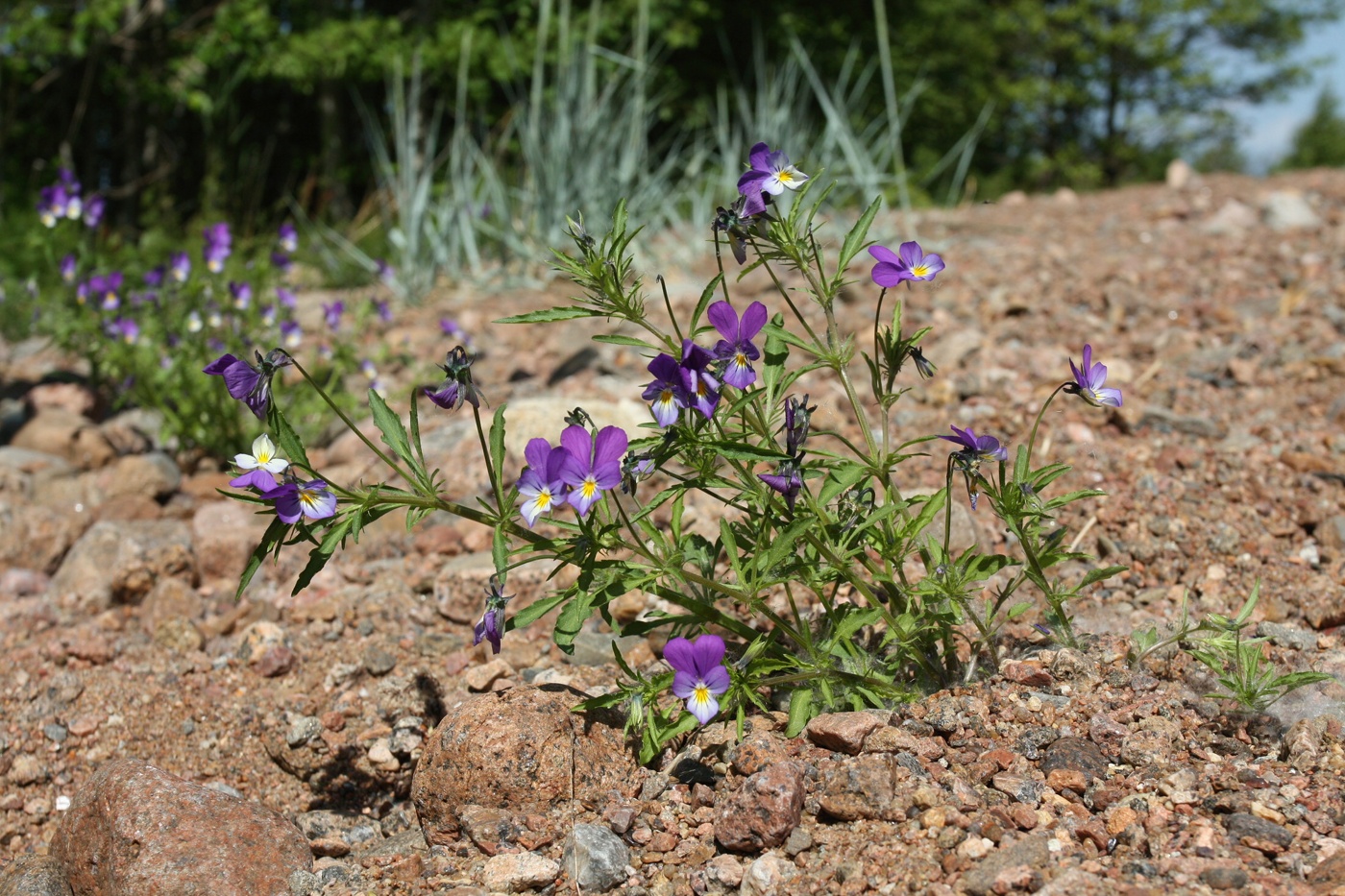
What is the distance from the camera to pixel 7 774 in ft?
8.38

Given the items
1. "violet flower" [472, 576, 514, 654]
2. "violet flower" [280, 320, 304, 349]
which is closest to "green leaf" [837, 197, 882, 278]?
"violet flower" [472, 576, 514, 654]

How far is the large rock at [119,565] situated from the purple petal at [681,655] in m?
2.17

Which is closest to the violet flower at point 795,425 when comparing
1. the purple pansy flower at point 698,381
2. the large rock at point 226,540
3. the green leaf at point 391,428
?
the purple pansy flower at point 698,381

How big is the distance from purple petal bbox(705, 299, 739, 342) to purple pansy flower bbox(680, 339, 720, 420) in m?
0.09

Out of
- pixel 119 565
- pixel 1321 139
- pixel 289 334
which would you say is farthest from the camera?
pixel 1321 139

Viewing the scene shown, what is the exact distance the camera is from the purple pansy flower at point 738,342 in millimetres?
1893

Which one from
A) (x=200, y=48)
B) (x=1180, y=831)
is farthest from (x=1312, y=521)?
(x=200, y=48)

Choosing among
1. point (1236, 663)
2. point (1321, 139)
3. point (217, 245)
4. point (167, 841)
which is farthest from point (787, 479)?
point (1321, 139)

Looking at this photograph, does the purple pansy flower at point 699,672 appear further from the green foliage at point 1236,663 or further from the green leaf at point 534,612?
the green foliage at point 1236,663

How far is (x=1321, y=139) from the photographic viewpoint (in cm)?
2564

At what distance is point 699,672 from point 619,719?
0.47 metres

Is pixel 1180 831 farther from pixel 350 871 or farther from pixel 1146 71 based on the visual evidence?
pixel 1146 71

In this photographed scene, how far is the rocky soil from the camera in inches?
74.0

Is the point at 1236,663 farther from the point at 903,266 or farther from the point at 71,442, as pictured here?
the point at 71,442
